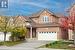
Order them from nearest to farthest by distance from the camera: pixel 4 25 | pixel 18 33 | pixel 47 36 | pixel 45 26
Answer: pixel 4 25, pixel 18 33, pixel 47 36, pixel 45 26

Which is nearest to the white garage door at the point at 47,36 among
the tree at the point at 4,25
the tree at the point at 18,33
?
the tree at the point at 18,33

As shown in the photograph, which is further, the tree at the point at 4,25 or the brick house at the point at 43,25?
the brick house at the point at 43,25

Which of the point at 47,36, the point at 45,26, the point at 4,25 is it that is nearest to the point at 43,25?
the point at 45,26

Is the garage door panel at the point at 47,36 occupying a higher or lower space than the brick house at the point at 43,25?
lower

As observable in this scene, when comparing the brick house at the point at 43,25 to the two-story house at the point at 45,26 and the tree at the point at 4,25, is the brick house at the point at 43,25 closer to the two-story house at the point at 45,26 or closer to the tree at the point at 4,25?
the two-story house at the point at 45,26

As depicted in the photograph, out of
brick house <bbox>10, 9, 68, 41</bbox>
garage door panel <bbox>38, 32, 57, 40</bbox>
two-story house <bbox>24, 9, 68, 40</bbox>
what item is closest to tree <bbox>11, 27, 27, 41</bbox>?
brick house <bbox>10, 9, 68, 41</bbox>

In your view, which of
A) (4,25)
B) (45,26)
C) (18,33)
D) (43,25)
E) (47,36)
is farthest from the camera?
(43,25)

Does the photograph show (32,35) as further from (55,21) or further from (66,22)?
(66,22)

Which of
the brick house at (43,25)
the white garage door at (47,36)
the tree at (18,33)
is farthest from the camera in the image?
the brick house at (43,25)

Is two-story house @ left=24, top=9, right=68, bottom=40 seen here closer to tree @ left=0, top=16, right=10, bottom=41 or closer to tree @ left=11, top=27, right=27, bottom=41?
tree @ left=11, top=27, right=27, bottom=41

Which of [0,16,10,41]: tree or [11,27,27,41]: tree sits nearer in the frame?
[0,16,10,41]: tree

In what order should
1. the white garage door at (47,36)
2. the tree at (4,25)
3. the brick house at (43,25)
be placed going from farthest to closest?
1. the brick house at (43,25)
2. the white garage door at (47,36)
3. the tree at (4,25)

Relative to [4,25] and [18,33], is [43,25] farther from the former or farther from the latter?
[4,25]

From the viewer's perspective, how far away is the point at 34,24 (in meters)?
65.9
